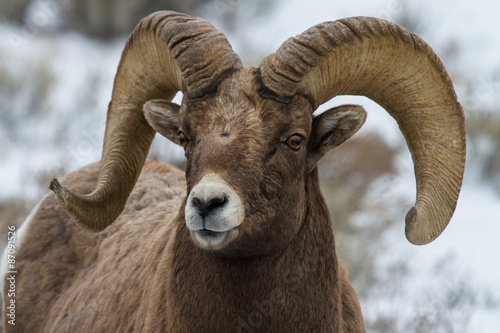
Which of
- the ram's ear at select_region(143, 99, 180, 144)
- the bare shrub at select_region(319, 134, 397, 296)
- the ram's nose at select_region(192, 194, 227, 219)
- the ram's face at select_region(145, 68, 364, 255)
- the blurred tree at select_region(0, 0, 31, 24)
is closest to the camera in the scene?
the ram's nose at select_region(192, 194, 227, 219)

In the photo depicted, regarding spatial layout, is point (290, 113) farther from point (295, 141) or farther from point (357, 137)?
point (357, 137)

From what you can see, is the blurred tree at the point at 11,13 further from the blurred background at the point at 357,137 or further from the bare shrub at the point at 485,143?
the bare shrub at the point at 485,143

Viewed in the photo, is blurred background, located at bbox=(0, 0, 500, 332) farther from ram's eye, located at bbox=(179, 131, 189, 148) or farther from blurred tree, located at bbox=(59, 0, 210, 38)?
ram's eye, located at bbox=(179, 131, 189, 148)

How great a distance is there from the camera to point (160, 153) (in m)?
12.3

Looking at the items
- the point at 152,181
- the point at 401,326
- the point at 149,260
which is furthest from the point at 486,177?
the point at 149,260

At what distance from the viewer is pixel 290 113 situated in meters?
4.30

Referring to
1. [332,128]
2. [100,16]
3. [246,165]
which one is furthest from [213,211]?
[100,16]

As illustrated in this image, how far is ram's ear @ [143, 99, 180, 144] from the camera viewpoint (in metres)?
4.87

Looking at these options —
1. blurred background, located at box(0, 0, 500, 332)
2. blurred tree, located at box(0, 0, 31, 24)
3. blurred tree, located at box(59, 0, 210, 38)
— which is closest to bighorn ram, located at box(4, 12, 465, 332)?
blurred background, located at box(0, 0, 500, 332)

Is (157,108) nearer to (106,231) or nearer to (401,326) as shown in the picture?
(106,231)

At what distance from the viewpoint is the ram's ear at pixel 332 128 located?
4.55 metres

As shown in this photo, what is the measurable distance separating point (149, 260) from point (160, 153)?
728 centimetres

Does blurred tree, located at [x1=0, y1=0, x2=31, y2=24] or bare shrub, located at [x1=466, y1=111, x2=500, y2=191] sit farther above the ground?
blurred tree, located at [x1=0, y1=0, x2=31, y2=24]

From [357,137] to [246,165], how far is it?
1090 cm
